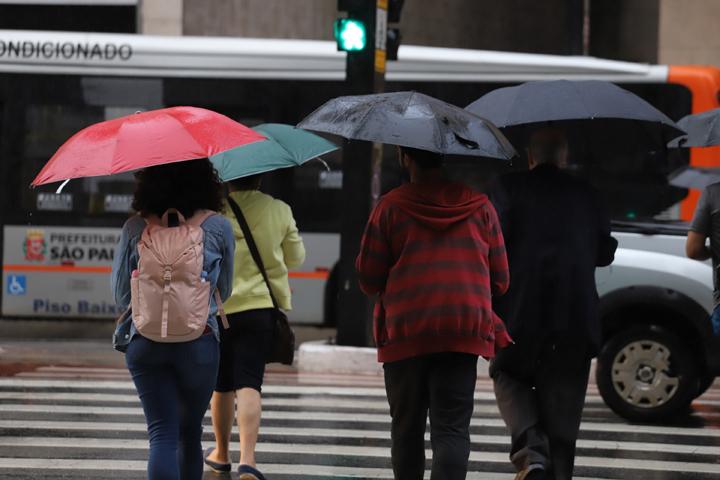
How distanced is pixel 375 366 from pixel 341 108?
639 cm

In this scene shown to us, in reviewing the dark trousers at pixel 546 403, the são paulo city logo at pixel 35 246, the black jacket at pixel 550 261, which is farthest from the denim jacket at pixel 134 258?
the são paulo city logo at pixel 35 246

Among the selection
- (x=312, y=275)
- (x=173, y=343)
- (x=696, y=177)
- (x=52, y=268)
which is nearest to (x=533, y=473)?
(x=173, y=343)

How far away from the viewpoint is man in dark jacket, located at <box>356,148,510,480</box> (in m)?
5.39

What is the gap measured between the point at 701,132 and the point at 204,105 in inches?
329

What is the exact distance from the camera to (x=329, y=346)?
12.3 meters

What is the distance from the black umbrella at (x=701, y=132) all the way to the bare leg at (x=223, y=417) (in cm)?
274

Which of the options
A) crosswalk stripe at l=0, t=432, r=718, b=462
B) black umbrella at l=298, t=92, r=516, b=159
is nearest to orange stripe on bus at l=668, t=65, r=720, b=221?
crosswalk stripe at l=0, t=432, r=718, b=462

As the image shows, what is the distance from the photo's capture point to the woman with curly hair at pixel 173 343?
5367mm

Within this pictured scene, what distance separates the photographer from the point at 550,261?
6.05 meters

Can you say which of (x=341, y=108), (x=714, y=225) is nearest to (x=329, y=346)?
(x=714, y=225)

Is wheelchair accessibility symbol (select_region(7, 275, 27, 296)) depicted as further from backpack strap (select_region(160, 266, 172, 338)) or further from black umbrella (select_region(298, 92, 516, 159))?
backpack strap (select_region(160, 266, 172, 338))

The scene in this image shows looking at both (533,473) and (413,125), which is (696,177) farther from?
(413,125)

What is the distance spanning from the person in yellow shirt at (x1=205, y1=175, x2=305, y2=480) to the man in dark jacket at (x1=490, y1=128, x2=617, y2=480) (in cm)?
144

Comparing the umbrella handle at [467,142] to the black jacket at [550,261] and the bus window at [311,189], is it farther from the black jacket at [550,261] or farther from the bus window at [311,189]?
the bus window at [311,189]
